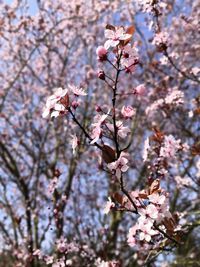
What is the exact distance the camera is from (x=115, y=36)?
241 cm

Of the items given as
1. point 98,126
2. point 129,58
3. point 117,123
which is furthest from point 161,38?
point 98,126

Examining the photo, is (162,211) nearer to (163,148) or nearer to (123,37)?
(123,37)

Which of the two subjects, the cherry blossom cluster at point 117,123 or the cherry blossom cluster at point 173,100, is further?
the cherry blossom cluster at point 173,100

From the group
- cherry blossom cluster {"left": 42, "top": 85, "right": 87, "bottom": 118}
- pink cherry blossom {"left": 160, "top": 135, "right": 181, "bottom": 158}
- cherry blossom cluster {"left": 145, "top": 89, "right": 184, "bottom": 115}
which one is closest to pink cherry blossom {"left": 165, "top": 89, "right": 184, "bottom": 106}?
cherry blossom cluster {"left": 145, "top": 89, "right": 184, "bottom": 115}

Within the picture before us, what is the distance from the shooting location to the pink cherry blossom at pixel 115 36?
2.38 m

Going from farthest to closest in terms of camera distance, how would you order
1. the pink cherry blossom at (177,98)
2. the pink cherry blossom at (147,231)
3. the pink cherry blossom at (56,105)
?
the pink cherry blossom at (177,98), the pink cherry blossom at (147,231), the pink cherry blossom at (56,105)

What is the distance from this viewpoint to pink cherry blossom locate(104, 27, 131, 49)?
2.38 meters

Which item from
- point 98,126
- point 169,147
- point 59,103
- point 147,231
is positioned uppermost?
point 169,147

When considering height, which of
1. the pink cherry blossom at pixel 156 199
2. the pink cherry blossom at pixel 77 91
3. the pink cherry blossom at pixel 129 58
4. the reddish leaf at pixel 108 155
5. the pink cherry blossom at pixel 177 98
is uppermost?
the pink cherry blossom at pixel 177 98

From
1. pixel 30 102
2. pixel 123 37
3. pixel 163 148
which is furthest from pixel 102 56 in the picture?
pixel 30 102

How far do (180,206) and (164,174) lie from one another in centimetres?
691

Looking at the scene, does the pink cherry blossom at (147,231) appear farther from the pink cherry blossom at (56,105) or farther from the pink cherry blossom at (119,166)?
the pink cherry blossom at (56,105)

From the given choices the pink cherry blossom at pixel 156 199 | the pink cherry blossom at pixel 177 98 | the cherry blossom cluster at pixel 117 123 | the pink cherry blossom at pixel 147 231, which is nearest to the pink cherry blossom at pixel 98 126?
the cherry blossom cluster at pixel 117 123

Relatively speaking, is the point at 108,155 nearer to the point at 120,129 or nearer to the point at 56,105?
the point at 120,129
